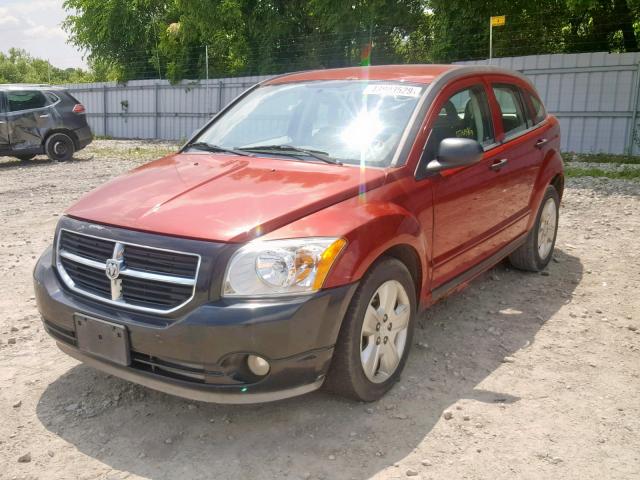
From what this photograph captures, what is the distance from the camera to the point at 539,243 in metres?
5.37

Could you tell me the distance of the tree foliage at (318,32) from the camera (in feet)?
47.7

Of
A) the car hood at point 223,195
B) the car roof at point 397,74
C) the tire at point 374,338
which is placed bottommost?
the tire at point 374,338

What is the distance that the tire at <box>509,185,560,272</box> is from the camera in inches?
207

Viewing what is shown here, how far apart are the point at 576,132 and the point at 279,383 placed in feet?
40.6

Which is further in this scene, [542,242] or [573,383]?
[542,242]

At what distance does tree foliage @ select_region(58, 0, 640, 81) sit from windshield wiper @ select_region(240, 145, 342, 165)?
32.3ft

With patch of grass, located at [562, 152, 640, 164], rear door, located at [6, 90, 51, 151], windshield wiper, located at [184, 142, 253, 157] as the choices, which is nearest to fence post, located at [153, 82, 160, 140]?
rear door, located at [6, 90, 51, 151]

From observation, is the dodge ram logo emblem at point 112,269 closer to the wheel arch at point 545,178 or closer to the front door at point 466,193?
the front door at point 466,193

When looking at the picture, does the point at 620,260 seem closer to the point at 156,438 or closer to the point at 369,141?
the point at 369,141

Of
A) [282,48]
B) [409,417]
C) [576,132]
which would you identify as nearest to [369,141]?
[409,417]

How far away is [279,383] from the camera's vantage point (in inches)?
109

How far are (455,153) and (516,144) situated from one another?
4.65ft

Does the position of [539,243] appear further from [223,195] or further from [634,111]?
[634,111]

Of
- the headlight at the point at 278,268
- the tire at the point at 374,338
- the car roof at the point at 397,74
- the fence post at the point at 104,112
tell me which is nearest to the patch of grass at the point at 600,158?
the car roof at the point at 397,74
